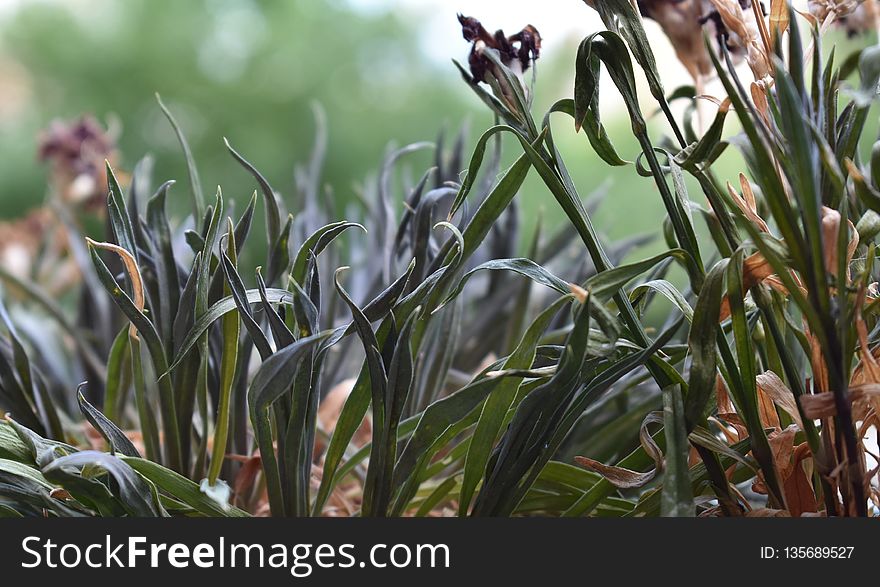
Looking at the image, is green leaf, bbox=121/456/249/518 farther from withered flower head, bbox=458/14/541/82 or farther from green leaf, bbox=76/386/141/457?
withered flower head, bbox=458/14/541/82

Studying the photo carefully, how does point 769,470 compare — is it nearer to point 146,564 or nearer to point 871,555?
point 871,555

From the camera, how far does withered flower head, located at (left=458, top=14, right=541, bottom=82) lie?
0.29 meters

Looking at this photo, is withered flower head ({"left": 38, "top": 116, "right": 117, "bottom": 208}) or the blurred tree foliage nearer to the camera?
withered flower head ({"left": 38, "top": 116, "right": 117, "bottom": 208})

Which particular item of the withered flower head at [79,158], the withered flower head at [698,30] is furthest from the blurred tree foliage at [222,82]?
the withered flower head at [698,30]

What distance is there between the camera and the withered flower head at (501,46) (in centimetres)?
29

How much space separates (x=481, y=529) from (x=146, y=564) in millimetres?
109

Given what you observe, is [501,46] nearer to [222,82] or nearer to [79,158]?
[79,158]

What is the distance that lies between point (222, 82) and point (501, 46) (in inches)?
129

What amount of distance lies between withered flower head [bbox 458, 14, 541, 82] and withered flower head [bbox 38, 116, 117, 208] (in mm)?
561

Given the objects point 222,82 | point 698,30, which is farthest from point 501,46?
point 222,82

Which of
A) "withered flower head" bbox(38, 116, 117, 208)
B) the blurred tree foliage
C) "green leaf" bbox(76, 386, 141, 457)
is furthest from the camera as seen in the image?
the blurred tree foliage

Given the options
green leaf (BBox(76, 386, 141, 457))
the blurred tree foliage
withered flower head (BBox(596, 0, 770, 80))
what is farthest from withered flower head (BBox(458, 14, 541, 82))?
the blurred tree foliage

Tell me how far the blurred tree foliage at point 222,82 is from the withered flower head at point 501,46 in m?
2.84

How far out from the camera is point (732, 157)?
300cm
